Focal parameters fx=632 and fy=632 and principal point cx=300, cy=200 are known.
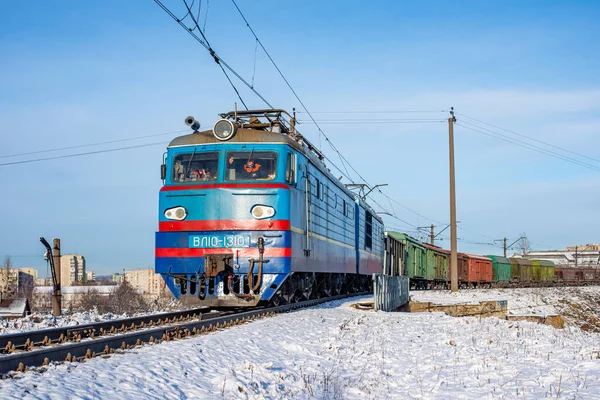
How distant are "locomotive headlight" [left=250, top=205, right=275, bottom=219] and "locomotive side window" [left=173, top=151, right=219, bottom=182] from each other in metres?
1.14

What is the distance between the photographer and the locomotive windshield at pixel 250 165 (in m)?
13.4

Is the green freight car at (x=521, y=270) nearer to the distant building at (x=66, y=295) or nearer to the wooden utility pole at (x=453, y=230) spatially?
the wooden utility pole at (x=453, y=230)

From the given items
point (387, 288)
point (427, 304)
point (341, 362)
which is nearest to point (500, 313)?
point (427, 304)

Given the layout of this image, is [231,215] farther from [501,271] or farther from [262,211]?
[501,271]

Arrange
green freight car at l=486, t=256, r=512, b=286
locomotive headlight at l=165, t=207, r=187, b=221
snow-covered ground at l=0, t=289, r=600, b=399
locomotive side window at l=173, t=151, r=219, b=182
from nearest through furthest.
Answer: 1. snow-covered ground at l=0, t=289, r=600, b=399
2. locomotive headlight at l=165, t=207, r=187, b=221
3. locomotive side window at l=173, t=151, r=219, b=182
4. green freight car at l=486, t=256, r=512, b=286

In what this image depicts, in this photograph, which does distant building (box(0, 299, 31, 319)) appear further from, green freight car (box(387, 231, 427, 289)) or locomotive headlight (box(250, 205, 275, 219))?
green freight car (box(387, 231, 427, 289))

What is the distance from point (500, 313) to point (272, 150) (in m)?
10.6

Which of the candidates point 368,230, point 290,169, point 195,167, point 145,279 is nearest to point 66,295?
point 145,279

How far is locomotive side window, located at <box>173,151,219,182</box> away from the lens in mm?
13561

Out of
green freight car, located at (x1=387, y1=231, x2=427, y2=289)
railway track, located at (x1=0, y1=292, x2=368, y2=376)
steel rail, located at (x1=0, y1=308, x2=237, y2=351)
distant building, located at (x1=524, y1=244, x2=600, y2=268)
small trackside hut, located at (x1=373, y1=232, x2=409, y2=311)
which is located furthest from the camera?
distant building, located at (x1=524, y1=244, x2=600, y2=268)

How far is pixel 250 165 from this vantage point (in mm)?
13508

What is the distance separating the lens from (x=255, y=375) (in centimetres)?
716

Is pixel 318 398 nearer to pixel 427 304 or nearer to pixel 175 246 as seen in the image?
pixel 175 246

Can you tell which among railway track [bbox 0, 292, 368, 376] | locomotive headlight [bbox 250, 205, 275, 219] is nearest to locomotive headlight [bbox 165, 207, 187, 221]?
locomotive headlight [bbox 250, 205, 275, 219]
